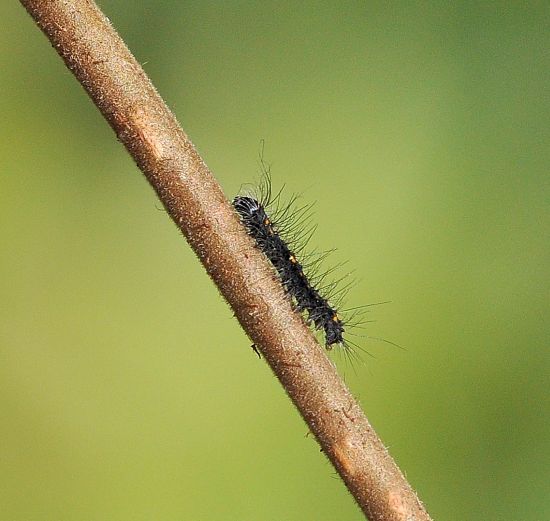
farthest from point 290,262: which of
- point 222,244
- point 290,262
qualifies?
point 222,244

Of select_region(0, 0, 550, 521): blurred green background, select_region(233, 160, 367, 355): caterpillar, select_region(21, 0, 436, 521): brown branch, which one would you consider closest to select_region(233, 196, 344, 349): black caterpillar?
select_region(233, 160, 367, 355): caterpillar

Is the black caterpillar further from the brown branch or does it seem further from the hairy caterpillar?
the brown branch

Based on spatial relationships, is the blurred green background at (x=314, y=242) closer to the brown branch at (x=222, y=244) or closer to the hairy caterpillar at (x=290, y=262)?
the hairy caterpillar at (x=290, y=262)

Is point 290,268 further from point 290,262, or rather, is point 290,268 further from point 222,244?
point 222,244

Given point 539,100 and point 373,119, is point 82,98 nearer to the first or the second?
point 373,119

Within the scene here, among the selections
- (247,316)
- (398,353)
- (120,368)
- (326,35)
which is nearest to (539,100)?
(326,35)
